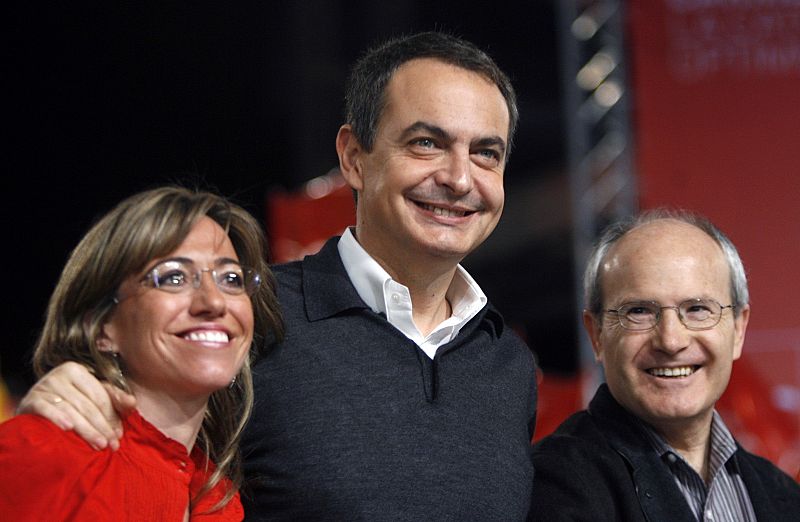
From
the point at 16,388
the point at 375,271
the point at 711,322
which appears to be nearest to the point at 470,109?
the point at 375,271

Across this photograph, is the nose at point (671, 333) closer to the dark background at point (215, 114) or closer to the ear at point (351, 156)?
the ear at point (351, 156)

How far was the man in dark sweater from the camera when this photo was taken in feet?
6.24

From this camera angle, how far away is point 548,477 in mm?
2137

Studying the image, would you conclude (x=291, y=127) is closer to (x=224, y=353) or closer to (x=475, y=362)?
(x=475, y=362)

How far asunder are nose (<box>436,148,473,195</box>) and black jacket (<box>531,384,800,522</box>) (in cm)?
54

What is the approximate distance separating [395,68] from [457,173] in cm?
26

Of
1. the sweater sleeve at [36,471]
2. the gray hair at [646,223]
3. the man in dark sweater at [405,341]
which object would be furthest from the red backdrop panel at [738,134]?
the sweater sleeve at [36,471]

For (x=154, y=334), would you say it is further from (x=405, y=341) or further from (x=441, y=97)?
(x=441, y=97)

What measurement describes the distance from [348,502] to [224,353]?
0.35 metres

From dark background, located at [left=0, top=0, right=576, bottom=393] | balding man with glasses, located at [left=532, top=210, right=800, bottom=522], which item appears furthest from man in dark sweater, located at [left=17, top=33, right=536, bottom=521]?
dark background, located at [left=0, top=0, right=576, bottom=393]

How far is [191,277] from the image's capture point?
1721 mm

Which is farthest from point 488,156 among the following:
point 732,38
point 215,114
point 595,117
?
point 215,114

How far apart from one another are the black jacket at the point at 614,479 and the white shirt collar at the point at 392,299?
306 mm

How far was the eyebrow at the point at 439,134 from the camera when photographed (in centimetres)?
211
